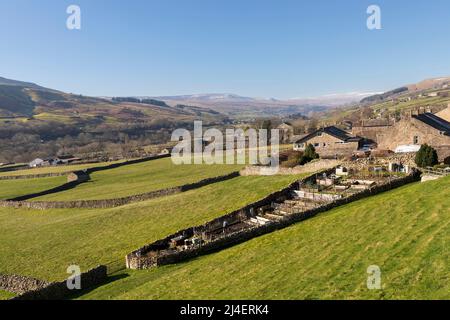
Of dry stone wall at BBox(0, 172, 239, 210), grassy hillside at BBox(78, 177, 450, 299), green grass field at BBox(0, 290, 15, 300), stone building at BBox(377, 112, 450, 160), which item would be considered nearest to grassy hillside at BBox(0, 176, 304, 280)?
dry stone wall at BBox(0, 172, 239, 210)

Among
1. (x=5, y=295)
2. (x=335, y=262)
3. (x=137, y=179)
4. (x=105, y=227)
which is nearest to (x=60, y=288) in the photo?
(x=5, y=295)

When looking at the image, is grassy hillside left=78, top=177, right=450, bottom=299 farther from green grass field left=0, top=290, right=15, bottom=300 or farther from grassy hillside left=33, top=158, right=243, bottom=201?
grassy hillside left=33, top=158, right=243, bottom=201

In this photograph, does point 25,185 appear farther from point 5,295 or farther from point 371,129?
point 371,129
